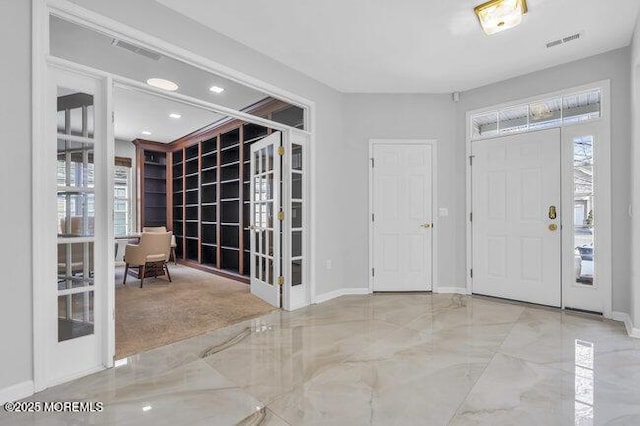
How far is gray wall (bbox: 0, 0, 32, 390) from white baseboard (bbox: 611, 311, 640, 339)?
471 cm

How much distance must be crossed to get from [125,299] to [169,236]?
1.30m

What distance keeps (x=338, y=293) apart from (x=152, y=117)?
4.48m

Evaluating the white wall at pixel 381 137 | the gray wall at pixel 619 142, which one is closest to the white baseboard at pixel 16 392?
the white wall at pixel 381 137

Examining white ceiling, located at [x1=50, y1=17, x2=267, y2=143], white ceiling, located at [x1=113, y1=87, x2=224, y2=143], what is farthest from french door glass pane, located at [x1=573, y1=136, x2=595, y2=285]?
white ceiling, located at [x1=113, y1=87, x2=224, y2=143]

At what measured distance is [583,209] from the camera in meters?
3.55

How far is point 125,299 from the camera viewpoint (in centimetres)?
427

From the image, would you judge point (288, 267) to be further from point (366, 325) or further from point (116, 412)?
point (116, 412)

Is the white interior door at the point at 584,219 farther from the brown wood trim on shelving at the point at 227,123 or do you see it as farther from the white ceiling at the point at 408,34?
the brown wood trim on shelving at the point at 227,123

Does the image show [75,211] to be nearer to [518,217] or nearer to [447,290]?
[447,290]

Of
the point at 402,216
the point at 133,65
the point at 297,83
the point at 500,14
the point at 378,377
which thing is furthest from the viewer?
the point at 402,216

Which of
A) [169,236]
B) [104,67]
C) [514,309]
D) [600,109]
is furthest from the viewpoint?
[169,236]

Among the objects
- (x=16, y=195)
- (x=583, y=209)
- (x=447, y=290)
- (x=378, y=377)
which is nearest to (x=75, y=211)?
(x=16, y=195)

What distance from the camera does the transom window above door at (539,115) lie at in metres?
3.56

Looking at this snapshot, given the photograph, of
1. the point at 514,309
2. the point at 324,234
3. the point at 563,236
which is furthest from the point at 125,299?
the point at 563,236
